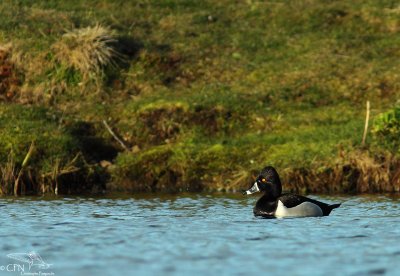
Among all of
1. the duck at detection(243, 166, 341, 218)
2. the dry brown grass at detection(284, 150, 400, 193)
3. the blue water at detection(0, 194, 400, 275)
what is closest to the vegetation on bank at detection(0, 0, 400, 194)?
the dry brown grass at detection(284, 150, 400, 193)

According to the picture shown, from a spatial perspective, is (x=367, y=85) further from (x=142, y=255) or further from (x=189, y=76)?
(x=142, y=255)

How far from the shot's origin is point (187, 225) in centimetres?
1767

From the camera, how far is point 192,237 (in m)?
16.1

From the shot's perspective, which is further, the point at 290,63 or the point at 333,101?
the point at 290,63

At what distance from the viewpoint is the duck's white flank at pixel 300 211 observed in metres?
18.9

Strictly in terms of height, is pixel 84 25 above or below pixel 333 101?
above

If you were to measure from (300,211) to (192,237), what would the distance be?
3.46 m

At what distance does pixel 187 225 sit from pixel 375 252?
13.6ft

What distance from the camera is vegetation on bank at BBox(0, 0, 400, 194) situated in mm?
23766

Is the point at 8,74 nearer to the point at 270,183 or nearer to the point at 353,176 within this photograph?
the point at 353,176

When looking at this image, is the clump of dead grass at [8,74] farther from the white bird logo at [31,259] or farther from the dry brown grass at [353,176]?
the white bird logo at [31,259]

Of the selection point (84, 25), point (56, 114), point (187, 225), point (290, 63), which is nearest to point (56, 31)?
point (84, 25)

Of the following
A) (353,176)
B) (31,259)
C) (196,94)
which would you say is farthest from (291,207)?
(196,94)

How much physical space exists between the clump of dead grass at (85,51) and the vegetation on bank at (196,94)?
4 cm
